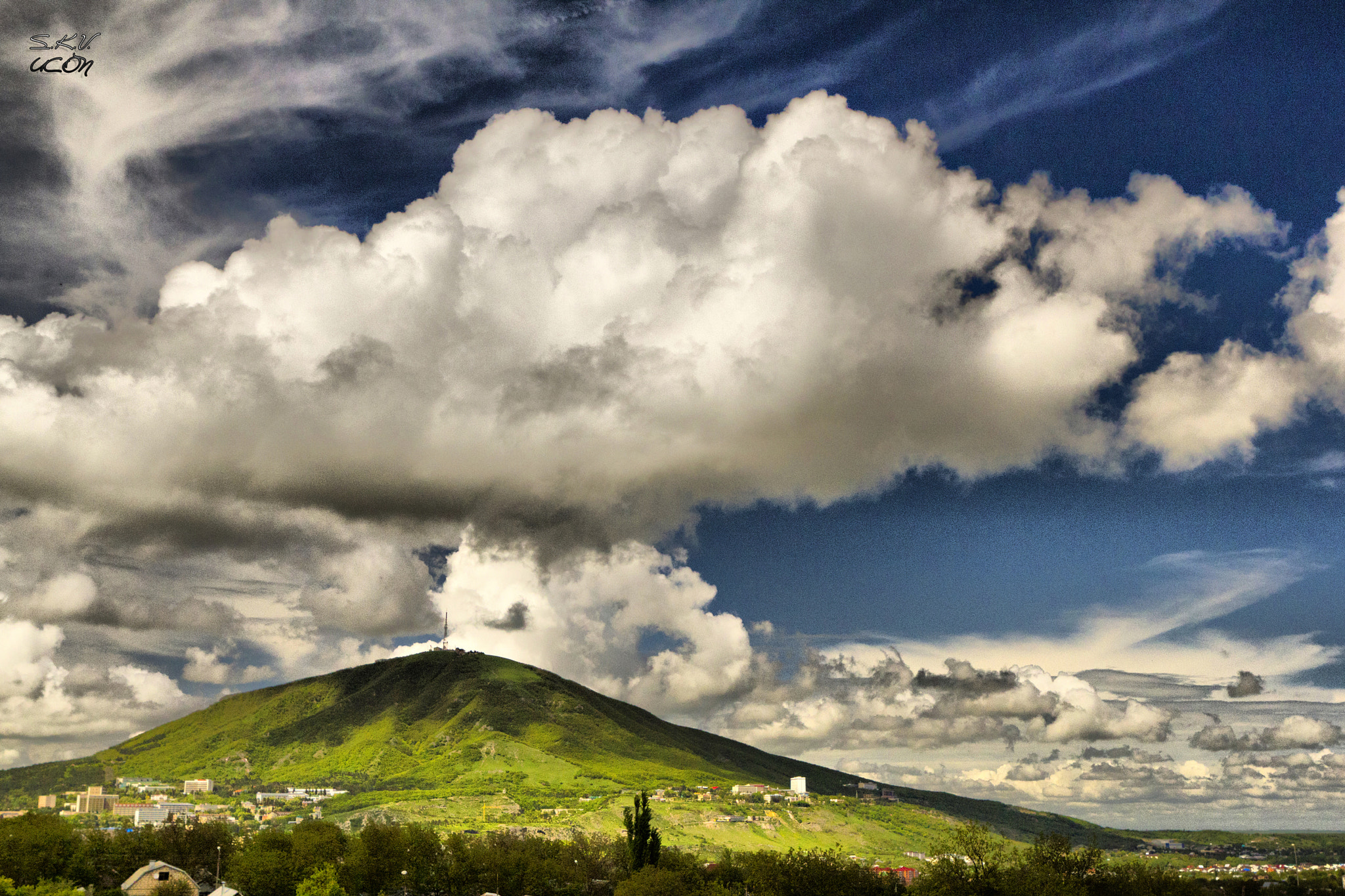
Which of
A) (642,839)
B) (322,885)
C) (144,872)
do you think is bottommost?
(322,885)

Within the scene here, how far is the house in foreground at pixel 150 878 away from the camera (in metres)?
162

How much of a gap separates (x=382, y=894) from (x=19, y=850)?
5680cm

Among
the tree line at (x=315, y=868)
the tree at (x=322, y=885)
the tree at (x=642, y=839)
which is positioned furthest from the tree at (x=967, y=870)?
the tree at (x=322, y=885)

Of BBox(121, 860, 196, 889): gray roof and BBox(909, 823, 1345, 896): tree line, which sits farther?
BBox(121, 860, 196, 889): gray roof

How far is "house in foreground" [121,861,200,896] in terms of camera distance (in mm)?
161625

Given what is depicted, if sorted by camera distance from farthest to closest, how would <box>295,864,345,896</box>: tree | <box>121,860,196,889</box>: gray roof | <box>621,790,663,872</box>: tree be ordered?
<box>121,860,196,889</box>: gray roof < <box>621,790,663,872</box>: tree < <box>295,864,345,896</box>: tree

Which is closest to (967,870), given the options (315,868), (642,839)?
(642,839)

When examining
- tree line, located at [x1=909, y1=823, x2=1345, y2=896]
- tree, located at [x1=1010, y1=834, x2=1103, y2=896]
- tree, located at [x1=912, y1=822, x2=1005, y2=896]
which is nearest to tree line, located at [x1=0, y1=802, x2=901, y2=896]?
tree line, located at [x1=909, y1=823, x2=1345, y2=896]

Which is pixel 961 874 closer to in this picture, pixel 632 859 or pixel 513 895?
pixel 632 859

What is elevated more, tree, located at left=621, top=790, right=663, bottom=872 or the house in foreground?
tree, located at left=621, top=790, right=663, bottom=872

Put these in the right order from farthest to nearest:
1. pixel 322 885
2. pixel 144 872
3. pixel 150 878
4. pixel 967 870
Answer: pixel 150 878, pixel 144 872, pixel 322 885, pixel 967 870

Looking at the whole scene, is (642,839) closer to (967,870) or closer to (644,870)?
(644,870)

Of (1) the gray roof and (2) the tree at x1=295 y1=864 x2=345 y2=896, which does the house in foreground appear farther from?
(2) the tree at x1=295 y1=864 x2=345 y2=896

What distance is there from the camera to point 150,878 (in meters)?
167
